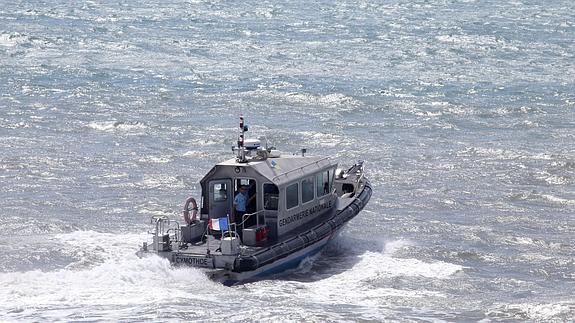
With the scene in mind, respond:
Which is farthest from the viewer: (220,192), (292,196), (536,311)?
(292,196)

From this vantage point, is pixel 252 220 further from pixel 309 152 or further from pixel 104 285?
pixel 309 152

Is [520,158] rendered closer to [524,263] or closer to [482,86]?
[524,263]

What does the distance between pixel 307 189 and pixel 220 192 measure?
2335mm

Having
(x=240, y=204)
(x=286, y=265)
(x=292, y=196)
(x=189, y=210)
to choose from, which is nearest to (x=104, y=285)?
(x=189, y=210)

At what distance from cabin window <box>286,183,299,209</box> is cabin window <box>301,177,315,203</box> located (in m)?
0.32

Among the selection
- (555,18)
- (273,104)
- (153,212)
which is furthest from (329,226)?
(555,18)

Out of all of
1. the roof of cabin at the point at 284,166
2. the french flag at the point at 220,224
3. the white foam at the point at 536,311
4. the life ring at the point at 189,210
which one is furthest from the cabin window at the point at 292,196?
the white foam at the point at 536,311

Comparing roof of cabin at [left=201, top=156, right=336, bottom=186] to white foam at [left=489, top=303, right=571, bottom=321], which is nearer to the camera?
white foam at [left=489, top=303, right=571, bottom=321]

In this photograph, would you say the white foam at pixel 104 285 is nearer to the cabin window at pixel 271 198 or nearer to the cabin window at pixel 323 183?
the cabin window at pixel 271 198

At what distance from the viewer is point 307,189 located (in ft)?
98.7

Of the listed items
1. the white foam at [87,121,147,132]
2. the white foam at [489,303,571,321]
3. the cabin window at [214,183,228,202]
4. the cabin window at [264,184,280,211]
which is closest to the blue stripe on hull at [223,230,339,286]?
the cabin window at [264,184,280,211]

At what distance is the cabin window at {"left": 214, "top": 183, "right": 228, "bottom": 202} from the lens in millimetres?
29047

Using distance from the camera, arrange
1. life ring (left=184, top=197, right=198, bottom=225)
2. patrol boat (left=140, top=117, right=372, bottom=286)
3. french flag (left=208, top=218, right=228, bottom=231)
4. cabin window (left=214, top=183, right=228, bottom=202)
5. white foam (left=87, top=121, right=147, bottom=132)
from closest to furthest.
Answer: patrol boat (left=140, top=117, right=372, bottom=286)
french flag (left=208, top=218, right=228, bottom=231)
life ring (left=184, top=197, right=198, bottom=225)
cabin window (left=214, top=183, right=228, bottom=202)
white foam (left=87, top=121, right=147, bottom=132)

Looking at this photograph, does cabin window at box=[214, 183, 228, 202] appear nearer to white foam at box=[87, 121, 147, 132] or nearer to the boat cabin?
the boat cabin
